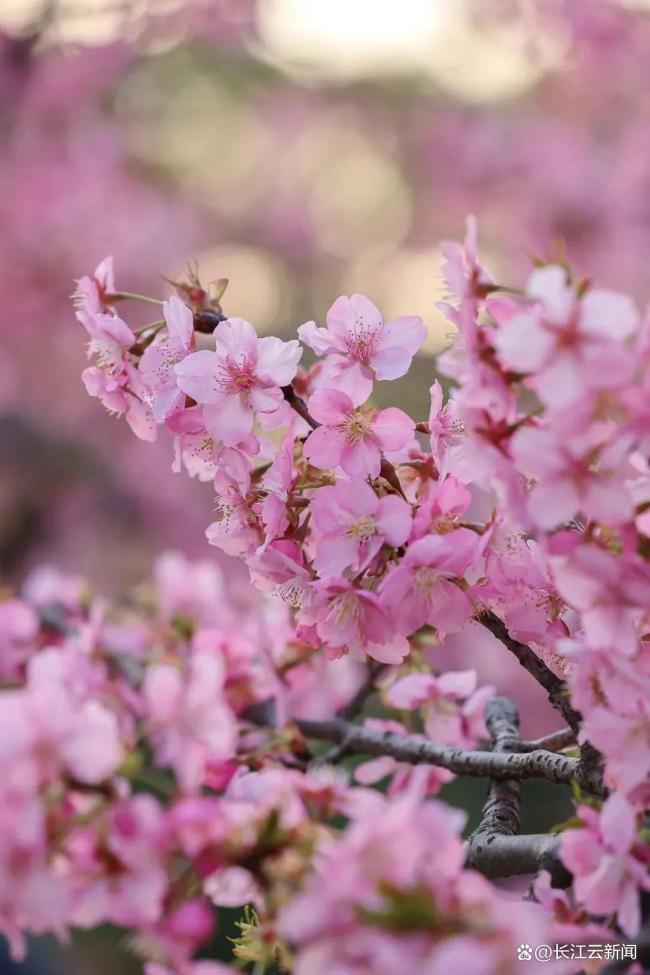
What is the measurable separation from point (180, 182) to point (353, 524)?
6.11 metres

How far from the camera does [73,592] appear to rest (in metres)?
1.58

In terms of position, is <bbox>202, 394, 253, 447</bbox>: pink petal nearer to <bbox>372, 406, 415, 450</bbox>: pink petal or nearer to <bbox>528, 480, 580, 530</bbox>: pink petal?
<bbox>372, 406, 415, 450</bbox>: pink petal

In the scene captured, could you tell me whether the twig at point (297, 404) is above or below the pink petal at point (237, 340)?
below

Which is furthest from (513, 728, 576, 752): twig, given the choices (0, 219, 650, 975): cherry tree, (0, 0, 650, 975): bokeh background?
(0, 0, 650, 975): bokeh background

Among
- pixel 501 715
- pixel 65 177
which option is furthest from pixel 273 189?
pixel 501 715

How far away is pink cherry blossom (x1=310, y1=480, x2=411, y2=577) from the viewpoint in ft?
2.58

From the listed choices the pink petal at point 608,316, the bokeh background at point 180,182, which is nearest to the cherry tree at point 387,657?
the pink petal at point 608,316

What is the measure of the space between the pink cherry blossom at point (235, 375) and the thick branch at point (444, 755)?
358 millimetres

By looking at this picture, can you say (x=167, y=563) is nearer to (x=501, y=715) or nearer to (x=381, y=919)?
(x=501, y=715)

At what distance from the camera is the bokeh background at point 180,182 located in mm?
4594

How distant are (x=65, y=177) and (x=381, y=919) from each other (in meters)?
4.56

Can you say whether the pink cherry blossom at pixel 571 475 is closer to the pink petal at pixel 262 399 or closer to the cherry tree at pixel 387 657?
the cherry tree at pixel 387 657

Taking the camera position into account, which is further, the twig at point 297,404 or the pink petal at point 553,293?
the twig at point 297,404

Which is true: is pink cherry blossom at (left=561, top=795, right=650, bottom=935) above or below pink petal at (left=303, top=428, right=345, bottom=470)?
below
